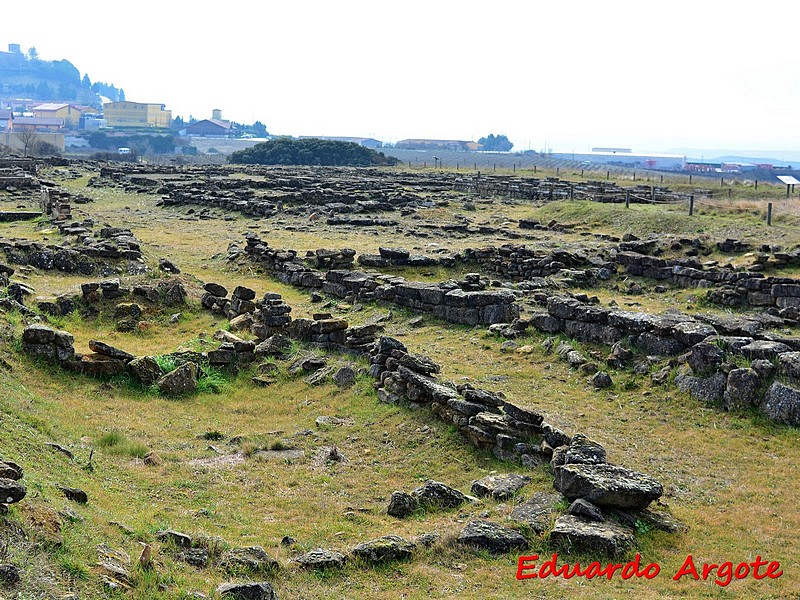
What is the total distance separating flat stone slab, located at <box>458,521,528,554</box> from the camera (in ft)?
31.8

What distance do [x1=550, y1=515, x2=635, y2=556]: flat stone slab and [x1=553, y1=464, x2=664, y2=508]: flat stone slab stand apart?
0.47m

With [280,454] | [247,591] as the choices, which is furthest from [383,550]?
[280,454]

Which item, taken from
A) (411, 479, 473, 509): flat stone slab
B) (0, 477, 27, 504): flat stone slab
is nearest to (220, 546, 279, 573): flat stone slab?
(0, 477, 27, 504): flat stone slab

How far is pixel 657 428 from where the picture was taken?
1466 cm

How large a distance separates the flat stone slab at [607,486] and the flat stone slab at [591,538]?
18.6 inches

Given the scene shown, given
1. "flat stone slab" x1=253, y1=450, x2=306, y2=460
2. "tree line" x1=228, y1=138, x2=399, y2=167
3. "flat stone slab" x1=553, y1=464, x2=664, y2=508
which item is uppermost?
"tree line" x1=228, y1=138, x2=399, y2=167

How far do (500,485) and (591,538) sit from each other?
2220 millimetres

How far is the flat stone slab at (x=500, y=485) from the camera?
451 inches

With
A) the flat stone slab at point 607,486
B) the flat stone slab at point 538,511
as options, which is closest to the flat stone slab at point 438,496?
the flat stone slab at point 538,511

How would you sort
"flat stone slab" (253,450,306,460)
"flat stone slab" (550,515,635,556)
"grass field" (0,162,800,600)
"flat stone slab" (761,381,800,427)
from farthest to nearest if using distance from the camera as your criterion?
1. "flat stone slab" (761,381,800,427)
2. "flat stone slab" (253,450,306,460)
3. "flat stone slab" (550,515,635,556)
4. "grass field" (0,162,800,600)

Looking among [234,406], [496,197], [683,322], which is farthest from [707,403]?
[496,197]

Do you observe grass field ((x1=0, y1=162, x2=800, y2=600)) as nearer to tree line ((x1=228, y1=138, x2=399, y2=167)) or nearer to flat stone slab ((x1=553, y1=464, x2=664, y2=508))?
flat stone slab ((x1=553, y1=464, x2=664, y2=508))

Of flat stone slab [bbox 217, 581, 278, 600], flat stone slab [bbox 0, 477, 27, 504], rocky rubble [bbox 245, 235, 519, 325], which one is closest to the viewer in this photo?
flat stone slab [bbox 217, 581, 278, 600]

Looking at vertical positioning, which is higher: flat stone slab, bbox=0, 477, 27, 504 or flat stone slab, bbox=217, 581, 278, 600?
flat stone slab, bbox=0, 477, 27, 504
